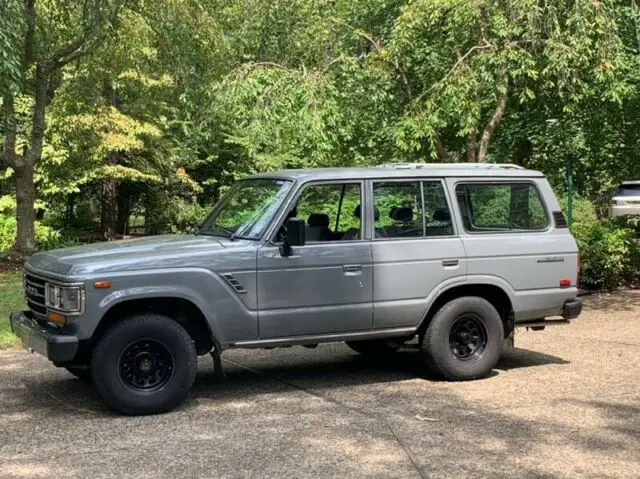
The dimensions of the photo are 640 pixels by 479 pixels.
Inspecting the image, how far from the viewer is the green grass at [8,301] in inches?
349

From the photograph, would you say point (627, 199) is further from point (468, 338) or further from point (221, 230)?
point (221, 230)

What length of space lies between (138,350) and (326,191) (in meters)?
2.10

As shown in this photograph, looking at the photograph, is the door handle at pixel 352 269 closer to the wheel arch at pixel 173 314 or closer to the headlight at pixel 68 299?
the wheel arch at pixel 173 314

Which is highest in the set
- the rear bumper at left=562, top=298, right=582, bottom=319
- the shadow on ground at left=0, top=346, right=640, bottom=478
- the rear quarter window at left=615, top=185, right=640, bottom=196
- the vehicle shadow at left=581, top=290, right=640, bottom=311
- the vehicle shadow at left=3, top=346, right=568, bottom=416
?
the rear quarter window at left=615, top=185, right=640, bottom=196

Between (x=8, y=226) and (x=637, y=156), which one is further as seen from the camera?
(x=8, y=226)

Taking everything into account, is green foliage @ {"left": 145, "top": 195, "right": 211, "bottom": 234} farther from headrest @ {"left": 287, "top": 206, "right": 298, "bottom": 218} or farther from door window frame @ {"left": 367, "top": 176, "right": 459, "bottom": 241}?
headrest @ {"left": 287, "top": 206, "right": 298, "bottom": 218}

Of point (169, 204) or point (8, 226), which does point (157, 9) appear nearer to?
point (8, 226)

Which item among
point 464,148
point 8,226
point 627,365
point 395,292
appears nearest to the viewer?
point 395,292

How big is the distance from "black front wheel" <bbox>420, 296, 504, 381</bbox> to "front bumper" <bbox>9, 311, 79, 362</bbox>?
10.0 ft

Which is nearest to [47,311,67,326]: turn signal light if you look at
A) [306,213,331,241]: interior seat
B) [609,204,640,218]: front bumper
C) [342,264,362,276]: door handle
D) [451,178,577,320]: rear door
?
[306,213,331,241]: interior seat

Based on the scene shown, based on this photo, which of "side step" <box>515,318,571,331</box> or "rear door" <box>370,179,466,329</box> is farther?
"side step" <box>515,318,571,331</box>

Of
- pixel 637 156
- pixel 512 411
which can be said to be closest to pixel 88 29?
pixel 637 156

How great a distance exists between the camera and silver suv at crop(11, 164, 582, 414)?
587cm

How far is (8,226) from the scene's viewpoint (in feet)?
61.7
